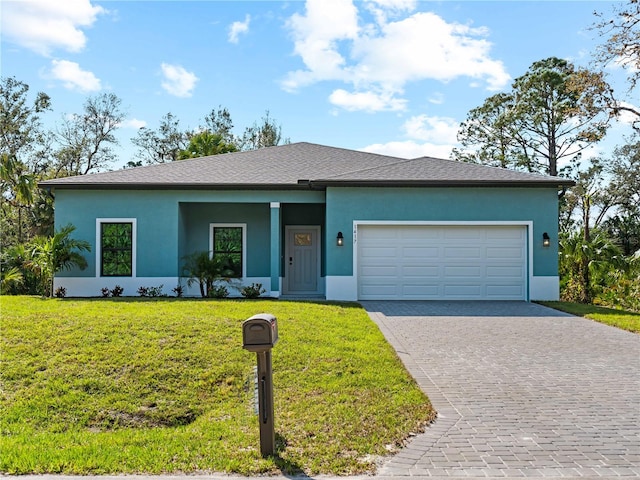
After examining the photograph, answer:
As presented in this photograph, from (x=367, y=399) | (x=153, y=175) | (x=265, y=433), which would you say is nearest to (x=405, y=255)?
(x=153, y=175)

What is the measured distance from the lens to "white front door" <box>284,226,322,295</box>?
1772 cm

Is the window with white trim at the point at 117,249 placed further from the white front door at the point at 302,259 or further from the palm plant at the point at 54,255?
the white front door at the point at 302,259

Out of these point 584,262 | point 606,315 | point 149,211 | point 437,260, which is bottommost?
point 606,315

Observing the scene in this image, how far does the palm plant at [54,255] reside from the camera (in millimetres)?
14344

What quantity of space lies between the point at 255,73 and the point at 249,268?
31.9 ft

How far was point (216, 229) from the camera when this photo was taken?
17.1m

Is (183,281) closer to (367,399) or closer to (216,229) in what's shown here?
(216,229)

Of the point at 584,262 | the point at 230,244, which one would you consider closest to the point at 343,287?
the point at 230,244

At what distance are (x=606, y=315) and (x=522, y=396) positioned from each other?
7530 mm

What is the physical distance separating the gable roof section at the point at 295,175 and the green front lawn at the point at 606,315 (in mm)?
3441

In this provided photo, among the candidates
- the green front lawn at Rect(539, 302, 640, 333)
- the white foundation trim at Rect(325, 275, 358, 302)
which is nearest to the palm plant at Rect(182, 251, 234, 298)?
the white foundation trim at Rect(325, 275, 358, 302)

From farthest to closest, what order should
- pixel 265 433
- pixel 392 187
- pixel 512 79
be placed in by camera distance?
pixel 512 79, pixel 392 187, pixel 265 433

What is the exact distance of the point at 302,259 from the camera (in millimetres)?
17828

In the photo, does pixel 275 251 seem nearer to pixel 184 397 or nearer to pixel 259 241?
pixel 259 241
